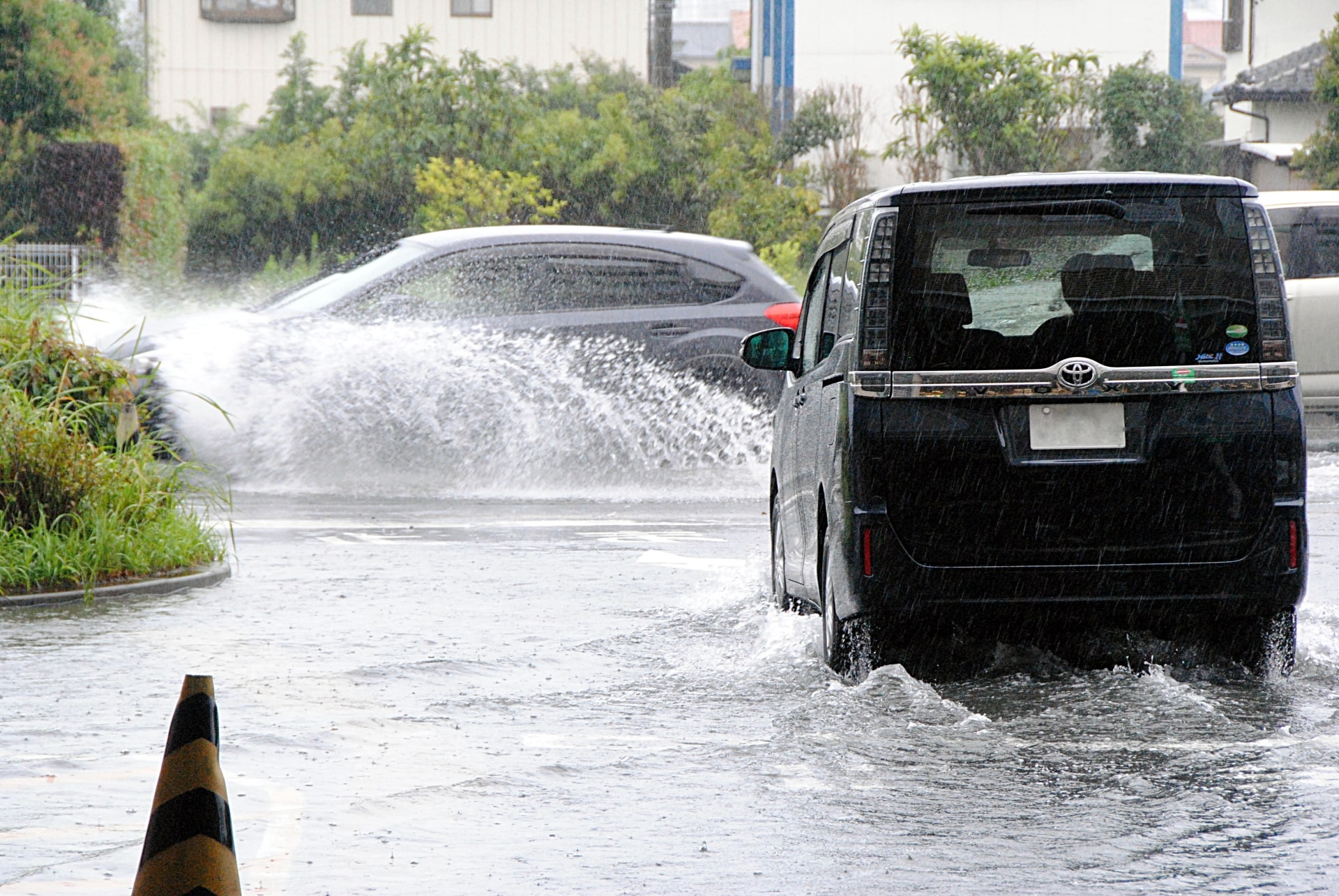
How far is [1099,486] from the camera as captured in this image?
6598mm

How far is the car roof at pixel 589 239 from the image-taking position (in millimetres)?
15133

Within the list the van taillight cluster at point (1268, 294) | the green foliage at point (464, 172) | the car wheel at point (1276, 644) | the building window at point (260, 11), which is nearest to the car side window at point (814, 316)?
the van taillight cluster at point (1268, 294)

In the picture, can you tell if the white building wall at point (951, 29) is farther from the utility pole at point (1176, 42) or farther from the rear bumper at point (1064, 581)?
the rear bumper at point (1064, 581)

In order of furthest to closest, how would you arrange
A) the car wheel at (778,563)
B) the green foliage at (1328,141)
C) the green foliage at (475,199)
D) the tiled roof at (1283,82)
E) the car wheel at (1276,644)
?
the tiled roof at (1283,82) < the green foliage at (1328,141) < the green foliage at (475,199) < the car wheel at (778,563) < the car wheel at (1276,644)

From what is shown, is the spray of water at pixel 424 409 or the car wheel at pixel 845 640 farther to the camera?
the spray of water at pixel 424 409

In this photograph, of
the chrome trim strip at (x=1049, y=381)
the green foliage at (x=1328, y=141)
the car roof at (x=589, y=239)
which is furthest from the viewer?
the green foliage at (x=1328, y=141)

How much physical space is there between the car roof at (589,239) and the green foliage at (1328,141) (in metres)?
21.0

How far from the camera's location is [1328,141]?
34.6m

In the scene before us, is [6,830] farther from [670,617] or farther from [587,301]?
[587,301]

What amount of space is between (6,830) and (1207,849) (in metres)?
2.90

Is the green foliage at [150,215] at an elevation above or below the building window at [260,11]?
below

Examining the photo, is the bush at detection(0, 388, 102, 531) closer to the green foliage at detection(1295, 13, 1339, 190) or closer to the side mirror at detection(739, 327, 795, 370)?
the side mirror at detection(739, 327, 795, 370)

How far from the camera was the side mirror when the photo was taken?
852 centimetres

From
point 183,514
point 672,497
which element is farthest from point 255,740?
point 672,497
